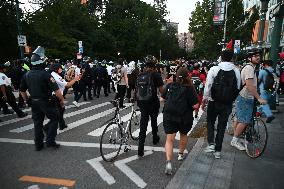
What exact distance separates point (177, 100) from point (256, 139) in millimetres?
2096

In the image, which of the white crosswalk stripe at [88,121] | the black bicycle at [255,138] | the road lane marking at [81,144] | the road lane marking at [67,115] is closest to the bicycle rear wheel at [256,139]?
the black bicycle at [255,138]

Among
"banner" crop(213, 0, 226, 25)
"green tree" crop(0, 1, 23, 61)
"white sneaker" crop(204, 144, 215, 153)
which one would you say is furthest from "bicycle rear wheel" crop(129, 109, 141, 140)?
"banner" crop(213, 0, 226, 25)

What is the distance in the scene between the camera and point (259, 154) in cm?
616

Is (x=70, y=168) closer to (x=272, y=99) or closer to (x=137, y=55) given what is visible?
(x=272, y=99)

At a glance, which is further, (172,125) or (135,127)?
(135,127)

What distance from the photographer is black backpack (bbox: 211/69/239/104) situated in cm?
588

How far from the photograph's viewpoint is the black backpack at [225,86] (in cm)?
588

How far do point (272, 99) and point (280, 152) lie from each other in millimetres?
4900

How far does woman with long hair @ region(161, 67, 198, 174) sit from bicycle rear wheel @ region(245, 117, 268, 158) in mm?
1630

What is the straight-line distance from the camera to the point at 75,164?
5922mm

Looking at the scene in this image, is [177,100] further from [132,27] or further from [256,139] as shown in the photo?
[132,27]

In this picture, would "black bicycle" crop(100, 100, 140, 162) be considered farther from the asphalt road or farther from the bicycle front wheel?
the asphalt road

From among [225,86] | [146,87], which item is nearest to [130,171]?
[146,87]

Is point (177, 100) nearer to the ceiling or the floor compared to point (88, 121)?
nearer to the ceiling
